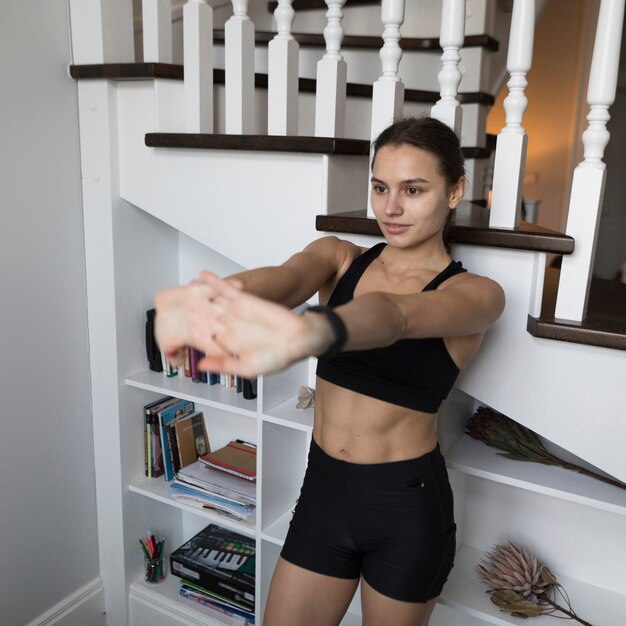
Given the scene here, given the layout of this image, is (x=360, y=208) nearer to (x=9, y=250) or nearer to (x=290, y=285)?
(x=290, y=285)

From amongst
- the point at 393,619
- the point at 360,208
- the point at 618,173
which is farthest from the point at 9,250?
the point at 618,173

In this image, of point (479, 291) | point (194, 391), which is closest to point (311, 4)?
point (194, 391)

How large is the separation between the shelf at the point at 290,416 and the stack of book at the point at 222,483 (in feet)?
1.05

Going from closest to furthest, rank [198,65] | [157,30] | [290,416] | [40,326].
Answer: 1. [198,65]
2. [157,30]
3. [290,416]
4. [40,326]

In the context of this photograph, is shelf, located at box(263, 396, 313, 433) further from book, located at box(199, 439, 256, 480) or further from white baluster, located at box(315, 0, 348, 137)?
white baluster, located at box(315, 0, 348, 137)

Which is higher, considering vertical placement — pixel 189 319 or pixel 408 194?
pixel 408 194

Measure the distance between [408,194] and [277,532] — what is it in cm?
120

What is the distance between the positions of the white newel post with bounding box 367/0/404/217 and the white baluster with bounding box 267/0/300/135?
224 millimetres

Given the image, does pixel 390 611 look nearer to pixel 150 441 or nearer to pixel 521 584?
pixel 521 584

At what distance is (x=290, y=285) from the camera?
46.6 inches

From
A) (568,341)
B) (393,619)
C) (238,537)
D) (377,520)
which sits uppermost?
(568,341)

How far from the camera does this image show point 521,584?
5.68ft

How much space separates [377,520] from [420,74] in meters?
1.77

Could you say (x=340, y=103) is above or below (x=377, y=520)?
above
